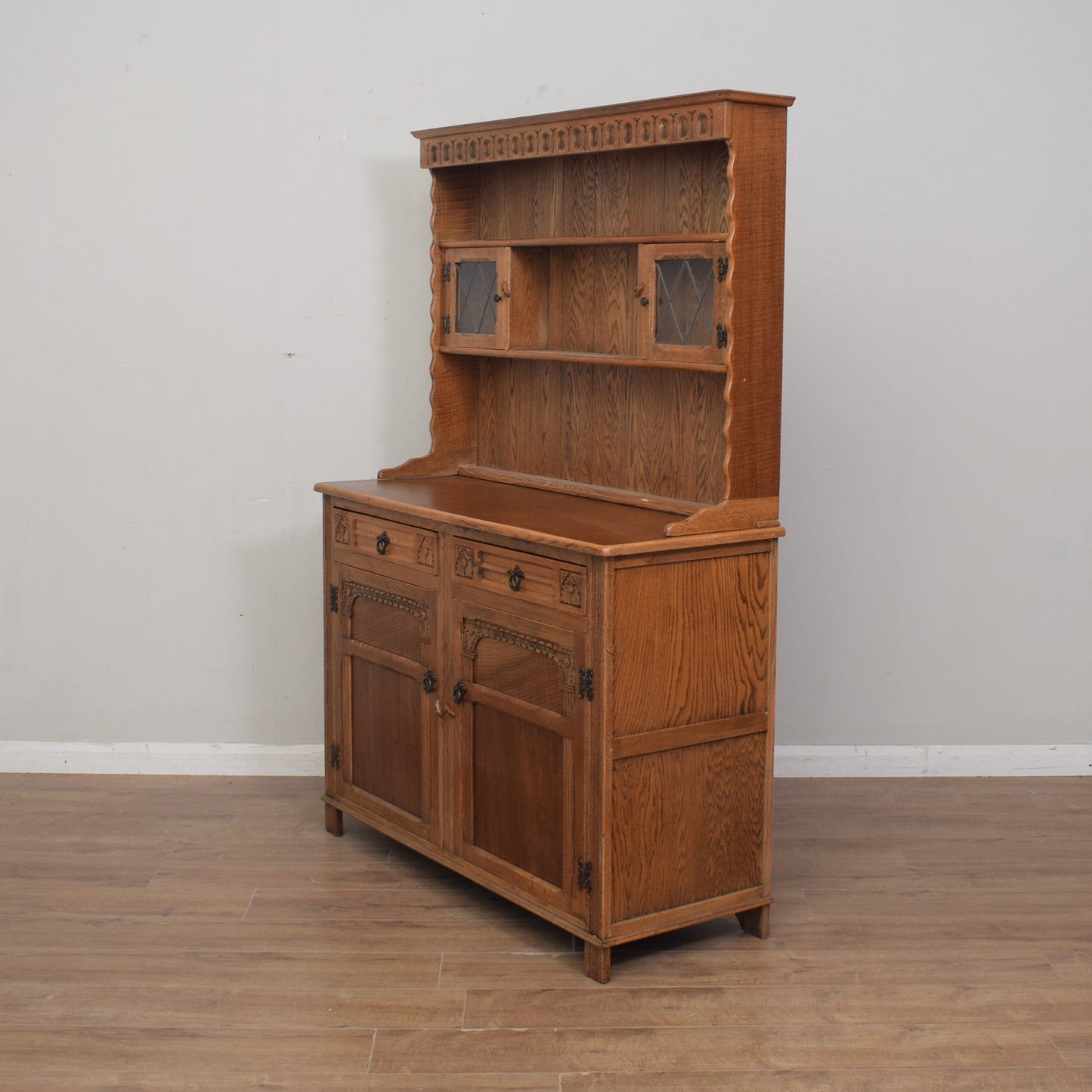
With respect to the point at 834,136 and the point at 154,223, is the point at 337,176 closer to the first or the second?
the point at 154,223

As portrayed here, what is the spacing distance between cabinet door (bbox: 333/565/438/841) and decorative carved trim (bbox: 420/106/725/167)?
1186mm

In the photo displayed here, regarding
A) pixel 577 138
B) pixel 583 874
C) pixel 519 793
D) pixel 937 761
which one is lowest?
pixel 937 761

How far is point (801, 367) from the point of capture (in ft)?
14.5

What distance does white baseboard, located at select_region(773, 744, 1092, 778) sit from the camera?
15.3 ft

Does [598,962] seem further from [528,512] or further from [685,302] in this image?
[685,302]

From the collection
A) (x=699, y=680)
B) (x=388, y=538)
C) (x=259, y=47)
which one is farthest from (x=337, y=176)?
(x=699, y=680)

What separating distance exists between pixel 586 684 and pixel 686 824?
1.44 feet

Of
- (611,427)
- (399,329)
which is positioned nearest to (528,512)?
(611,427)

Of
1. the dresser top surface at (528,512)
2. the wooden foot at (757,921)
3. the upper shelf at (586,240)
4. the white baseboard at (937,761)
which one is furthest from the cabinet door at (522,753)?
the white baseboard at (937,761)

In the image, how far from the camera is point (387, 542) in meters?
3.83

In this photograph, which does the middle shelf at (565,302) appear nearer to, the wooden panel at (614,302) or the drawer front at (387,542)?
the wooden panel at (614,302)

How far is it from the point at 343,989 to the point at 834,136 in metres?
2.86

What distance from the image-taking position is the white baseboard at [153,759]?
15.4 feet

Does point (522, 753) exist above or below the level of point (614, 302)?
below
